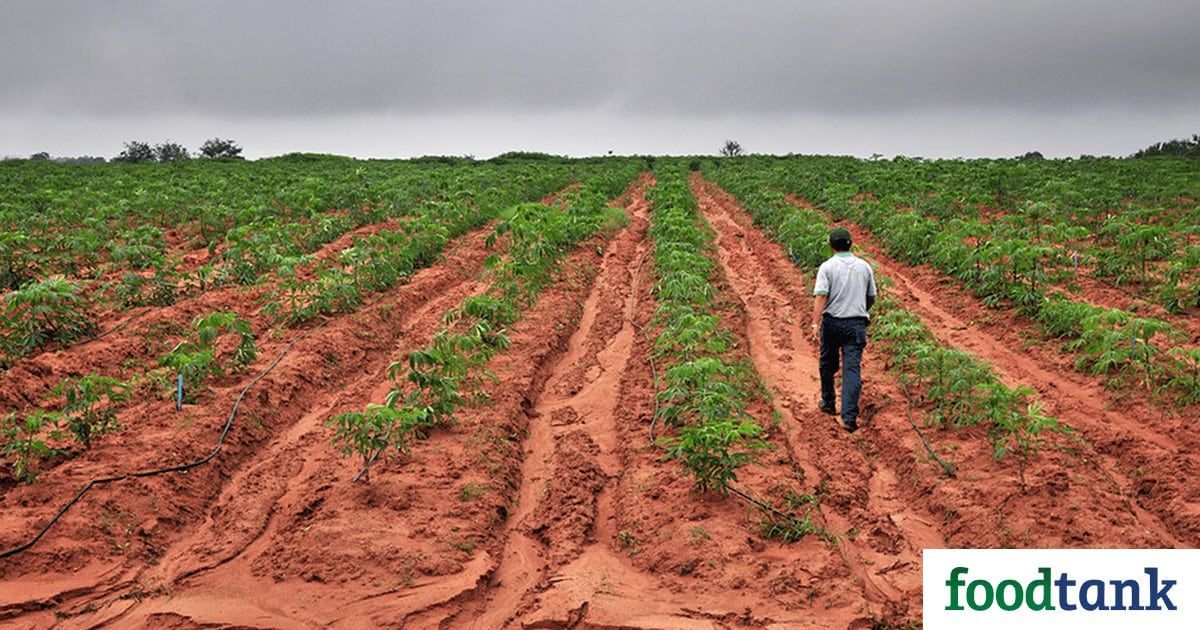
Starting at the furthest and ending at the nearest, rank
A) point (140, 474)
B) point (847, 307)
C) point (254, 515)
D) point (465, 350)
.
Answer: point (465, 350), point (847, 307), point (140, 474), point (254, 515)

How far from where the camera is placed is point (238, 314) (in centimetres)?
962

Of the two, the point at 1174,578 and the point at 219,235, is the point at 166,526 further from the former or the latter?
the point at 219,235

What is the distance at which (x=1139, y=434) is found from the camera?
619cm

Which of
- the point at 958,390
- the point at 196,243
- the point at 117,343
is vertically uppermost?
the point at 196,243

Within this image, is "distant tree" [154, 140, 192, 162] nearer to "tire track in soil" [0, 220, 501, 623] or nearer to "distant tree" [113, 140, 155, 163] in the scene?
"distant tree" [113, 140, 155, 163]

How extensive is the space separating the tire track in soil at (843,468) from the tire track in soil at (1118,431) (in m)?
1.44

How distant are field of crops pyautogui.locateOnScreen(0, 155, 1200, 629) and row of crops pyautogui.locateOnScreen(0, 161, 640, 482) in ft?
0.17

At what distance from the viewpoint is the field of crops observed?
4504 millimetres

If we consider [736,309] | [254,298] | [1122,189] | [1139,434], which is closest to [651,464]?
[1139,434]

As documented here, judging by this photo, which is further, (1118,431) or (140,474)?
(1118,431)

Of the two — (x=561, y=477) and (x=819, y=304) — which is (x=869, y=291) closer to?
(x=819, y=304)

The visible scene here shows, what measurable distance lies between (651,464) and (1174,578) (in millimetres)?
3231

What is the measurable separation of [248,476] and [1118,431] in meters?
6.75

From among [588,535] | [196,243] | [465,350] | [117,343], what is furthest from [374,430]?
Answer: [196,243]
